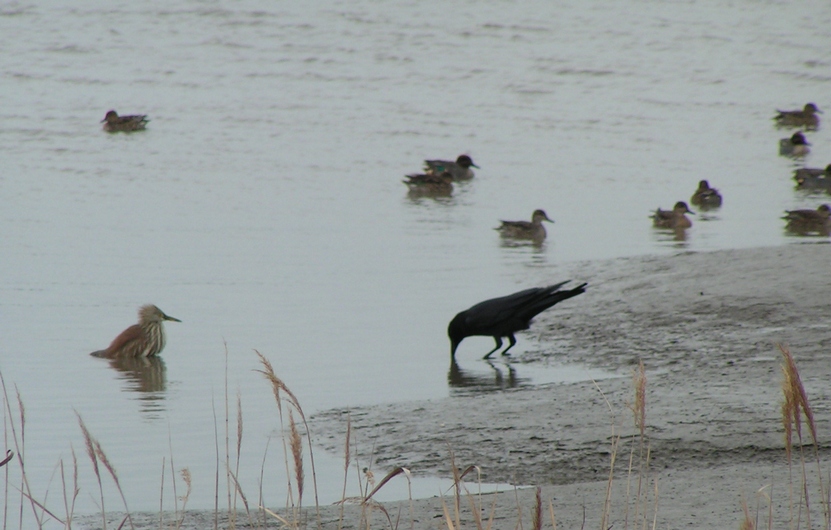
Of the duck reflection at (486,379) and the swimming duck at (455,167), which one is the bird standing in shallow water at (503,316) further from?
the swimming duck at (455,167)

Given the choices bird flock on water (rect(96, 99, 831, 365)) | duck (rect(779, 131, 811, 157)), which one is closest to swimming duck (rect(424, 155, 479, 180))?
bird flock on water (rect(96, 99, 831, 365))

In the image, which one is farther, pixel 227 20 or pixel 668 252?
pixel 227 20

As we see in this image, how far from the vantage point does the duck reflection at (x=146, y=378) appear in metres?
7.09

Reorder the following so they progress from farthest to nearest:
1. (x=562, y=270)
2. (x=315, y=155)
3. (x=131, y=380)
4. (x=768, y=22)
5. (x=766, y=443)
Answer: (x=768, y=22) → (x=315, y=155) → (x=562, y=270) → (x=131, y=380) → (x=766, y=443)

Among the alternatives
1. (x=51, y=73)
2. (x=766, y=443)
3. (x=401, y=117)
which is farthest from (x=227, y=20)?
(x=766, y=443)

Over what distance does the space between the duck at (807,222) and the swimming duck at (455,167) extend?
579cm

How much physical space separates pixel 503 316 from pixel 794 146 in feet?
48.0

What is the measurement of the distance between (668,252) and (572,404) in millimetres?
7166

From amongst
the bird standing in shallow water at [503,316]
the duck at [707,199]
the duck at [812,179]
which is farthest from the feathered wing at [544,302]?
the duck at [812,179]

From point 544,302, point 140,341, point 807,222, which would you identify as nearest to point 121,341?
point 140,341

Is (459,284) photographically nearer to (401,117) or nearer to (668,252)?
(668,252)

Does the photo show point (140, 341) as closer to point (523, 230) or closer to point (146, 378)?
point (146, 378)

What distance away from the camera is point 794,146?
71.5ft

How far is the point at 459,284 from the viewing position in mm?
11320
